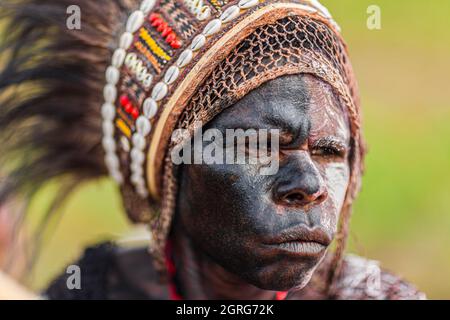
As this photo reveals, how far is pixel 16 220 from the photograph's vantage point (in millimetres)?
4184

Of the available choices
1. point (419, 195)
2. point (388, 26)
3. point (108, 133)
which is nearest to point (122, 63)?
point (108, 133)

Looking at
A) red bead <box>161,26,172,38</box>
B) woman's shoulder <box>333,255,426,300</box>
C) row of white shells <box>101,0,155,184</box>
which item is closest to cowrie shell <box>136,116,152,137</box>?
row of white shells <box>101,0,155,184</box>

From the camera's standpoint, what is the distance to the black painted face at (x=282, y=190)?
2.99 meters

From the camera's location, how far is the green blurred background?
23.8 ft

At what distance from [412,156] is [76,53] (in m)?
5.44

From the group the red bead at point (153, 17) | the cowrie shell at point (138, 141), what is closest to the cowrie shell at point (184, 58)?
the red bead at point (153, 17)

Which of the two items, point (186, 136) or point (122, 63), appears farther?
point (122, 63)

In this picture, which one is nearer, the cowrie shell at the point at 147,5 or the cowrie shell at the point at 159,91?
the cowrie shell at the point at 159,91

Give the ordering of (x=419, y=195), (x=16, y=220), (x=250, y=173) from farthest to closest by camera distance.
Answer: (x=419, y=195) → (x=16, y=220) → (x=250, y=173)

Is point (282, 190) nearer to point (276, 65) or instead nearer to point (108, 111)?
point (276, 65)

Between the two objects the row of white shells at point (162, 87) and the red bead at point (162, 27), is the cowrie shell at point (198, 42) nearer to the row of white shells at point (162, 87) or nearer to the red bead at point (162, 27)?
the row of white shells at point (162, 87)

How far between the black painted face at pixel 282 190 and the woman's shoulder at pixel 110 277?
2.66 ft

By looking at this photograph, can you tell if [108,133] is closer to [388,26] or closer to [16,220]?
[16,220]
